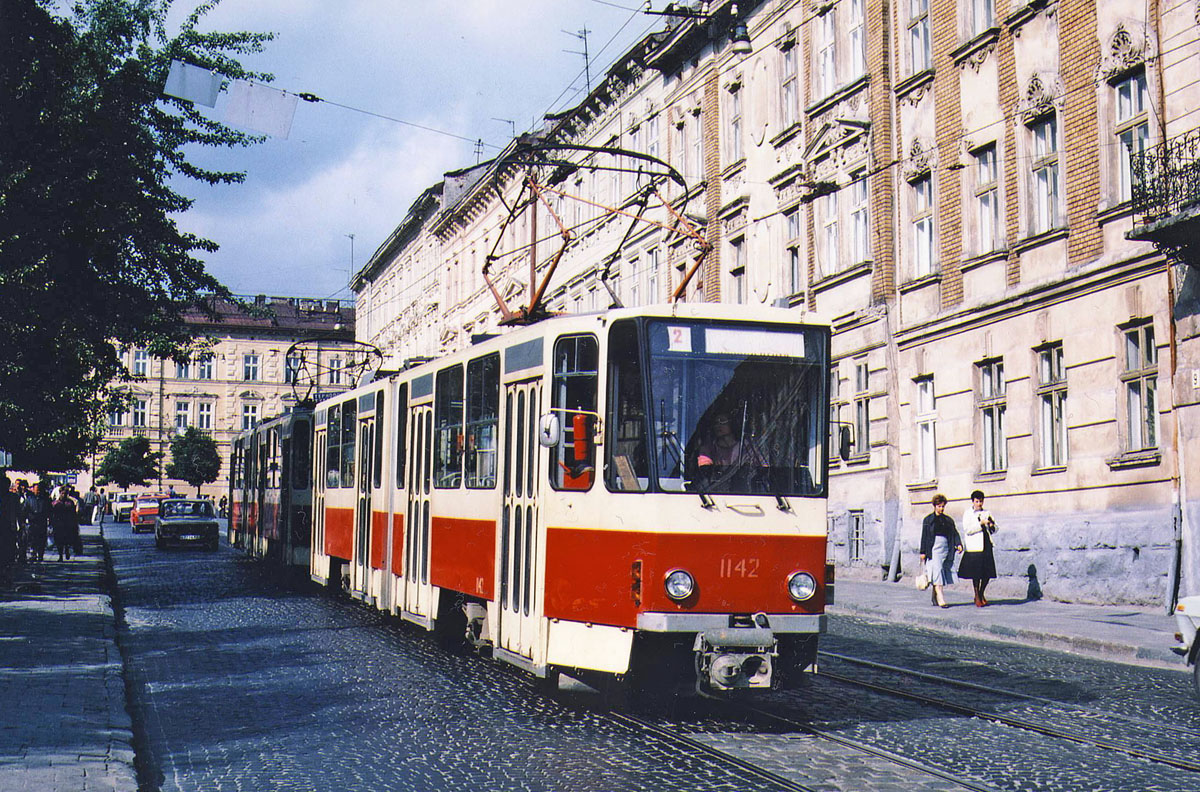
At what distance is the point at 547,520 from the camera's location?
10.7m

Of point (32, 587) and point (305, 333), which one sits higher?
point (305, 333)

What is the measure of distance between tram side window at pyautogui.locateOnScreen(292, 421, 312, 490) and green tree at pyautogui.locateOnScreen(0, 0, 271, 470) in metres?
3.07

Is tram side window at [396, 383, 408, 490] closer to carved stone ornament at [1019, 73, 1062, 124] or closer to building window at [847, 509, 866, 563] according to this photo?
carved stone ornament at [1019, 73, 1062, 124]

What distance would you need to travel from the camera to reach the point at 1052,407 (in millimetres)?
22234

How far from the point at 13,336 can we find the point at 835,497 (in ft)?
54.0

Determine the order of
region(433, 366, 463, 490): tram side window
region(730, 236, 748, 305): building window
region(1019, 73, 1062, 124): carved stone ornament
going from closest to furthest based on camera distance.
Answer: region(433, 366, 463, 490): tram side window, region(1019, 73, 1062, 124): carved stone ornament, region(730, 236, 748, 305): building window

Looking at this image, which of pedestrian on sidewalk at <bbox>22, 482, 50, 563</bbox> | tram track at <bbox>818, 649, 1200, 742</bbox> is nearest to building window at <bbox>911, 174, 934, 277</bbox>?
tram track at <bbox>818, 649, 1200, 742</bbox>

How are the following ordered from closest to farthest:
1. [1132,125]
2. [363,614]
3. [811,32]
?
1. [363,614]
2. [1132,125]
3. [811,32]

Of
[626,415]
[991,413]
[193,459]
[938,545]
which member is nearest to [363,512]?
[938,545]

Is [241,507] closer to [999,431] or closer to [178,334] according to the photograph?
[178,334]

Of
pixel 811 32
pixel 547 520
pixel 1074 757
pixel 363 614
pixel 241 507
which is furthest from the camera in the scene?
pixel 241 507

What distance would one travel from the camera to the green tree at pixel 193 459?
293ft

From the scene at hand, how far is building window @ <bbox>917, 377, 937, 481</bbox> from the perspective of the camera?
25.9m

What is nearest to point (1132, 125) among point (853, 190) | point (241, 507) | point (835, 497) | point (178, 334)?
point (853, 190)
